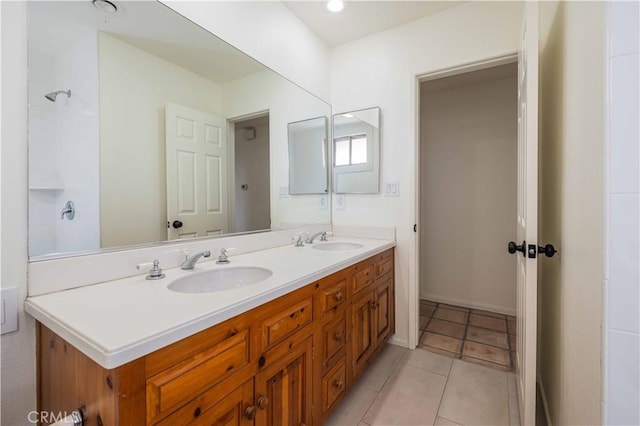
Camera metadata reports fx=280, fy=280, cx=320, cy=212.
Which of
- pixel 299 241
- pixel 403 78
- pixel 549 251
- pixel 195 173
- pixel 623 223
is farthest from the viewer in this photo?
pixel 403 78

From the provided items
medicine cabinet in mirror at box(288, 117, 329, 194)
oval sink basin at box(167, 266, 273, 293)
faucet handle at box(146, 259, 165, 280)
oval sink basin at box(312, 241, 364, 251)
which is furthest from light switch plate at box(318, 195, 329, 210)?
faucet handle at box(146, 259, 165, 280)

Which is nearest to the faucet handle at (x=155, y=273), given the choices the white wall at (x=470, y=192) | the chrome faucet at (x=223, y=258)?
the chrome faucet at (x=223, y=258)

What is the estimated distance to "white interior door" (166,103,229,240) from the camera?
1.36 meters

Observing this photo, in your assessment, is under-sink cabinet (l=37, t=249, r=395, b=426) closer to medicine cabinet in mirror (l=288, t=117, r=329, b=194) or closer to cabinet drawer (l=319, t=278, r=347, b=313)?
cabinet drawer (l=319, t=278, r=347, b=313)

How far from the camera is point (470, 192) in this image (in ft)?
9.78

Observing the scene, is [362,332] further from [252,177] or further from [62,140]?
[62,140]

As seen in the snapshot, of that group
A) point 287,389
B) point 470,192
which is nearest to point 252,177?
point 287,389

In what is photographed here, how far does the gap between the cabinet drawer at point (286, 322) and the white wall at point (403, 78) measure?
1.22 meters

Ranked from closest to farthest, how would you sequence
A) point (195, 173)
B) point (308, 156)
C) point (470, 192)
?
point (195, 173) → point (308, 156) → point (470, 192)

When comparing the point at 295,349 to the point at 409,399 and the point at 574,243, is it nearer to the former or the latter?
the point at 409,399

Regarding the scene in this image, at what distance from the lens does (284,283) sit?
1.01 metres

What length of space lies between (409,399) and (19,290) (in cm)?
180

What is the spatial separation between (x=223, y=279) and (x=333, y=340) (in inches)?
23.8

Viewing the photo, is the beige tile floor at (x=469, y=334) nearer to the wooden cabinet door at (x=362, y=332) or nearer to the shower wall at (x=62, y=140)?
the wooden cabinet door at (x=362, y=332)
